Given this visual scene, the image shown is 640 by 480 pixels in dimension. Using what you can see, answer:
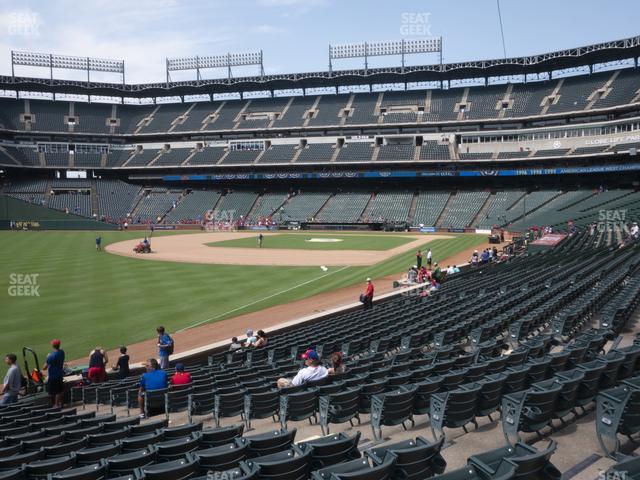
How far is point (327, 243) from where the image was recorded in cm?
5628

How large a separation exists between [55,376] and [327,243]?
4443 cm

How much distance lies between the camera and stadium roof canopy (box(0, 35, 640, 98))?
68875 millimetres

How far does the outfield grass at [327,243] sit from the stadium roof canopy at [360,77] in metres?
32.5

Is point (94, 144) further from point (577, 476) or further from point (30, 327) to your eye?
point (577, 476)

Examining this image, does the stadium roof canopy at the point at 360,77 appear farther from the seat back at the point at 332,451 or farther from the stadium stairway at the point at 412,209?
the seat back at the point at 332,451

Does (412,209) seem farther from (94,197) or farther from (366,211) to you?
(94,197)

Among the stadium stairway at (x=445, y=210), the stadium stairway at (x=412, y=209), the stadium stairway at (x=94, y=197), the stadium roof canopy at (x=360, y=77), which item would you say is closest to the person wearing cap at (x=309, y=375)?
the stadium stairway at (x=445, y=210)

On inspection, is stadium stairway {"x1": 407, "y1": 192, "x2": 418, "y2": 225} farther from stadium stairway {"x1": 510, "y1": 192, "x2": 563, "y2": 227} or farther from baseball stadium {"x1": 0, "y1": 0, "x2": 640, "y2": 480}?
stadium stairway {"x1": 510, "y1": 192, "x2": 563, "y2": 227}

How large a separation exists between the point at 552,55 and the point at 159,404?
250ft

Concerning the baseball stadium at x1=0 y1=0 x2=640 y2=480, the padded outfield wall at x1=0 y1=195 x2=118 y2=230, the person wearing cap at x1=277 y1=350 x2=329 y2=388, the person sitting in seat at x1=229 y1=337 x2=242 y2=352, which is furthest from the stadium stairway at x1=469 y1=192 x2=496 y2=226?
the person wearing cap at x1=277 y1=350 x2=329 y2=388

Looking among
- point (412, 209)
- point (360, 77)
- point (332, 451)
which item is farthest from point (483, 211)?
point (332, 451)

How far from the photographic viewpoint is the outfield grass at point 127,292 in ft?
69.7

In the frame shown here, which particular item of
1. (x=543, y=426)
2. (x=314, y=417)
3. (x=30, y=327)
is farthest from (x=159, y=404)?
(x=30, y=327)

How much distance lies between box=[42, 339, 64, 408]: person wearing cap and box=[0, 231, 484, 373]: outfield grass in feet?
18.7
